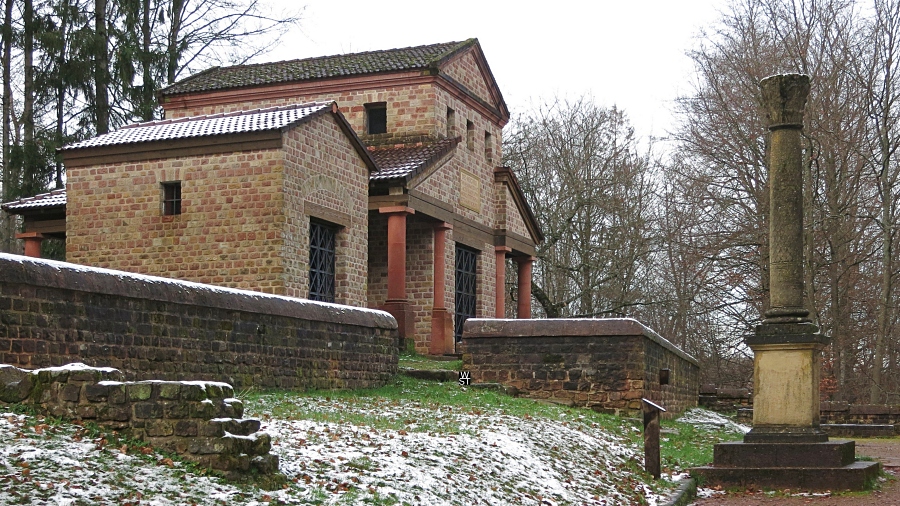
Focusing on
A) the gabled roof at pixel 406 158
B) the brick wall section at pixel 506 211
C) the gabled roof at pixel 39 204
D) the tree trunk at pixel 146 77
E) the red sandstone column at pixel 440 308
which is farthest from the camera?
the tree trunk at pixel 146 77

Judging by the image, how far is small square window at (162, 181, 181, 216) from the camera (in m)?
23.1

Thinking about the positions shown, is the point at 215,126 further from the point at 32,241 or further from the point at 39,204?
the point at 32,241

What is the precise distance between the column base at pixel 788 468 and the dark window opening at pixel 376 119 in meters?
18.2

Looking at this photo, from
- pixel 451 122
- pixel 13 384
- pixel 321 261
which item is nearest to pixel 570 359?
pixel 321 261

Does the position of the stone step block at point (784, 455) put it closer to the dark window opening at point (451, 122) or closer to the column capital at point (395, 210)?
the column capital at point (395, 210)

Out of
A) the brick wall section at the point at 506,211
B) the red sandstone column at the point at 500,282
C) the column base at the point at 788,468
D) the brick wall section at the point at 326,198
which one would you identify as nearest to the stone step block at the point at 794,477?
the column base at the point at 788,468

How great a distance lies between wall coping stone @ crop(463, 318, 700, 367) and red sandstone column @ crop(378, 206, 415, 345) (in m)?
5.60

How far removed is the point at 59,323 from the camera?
37.9 ft

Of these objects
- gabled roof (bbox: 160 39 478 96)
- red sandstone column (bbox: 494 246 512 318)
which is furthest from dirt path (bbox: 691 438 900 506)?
red sandstone column (bbox: 494 246 512 318)

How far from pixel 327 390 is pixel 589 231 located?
27.7 meters

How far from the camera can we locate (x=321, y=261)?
23797 mm

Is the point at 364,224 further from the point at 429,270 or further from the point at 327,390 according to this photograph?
the point at 327,390

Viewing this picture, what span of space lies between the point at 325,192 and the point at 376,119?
760cm

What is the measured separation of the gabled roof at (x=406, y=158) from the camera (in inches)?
1033
